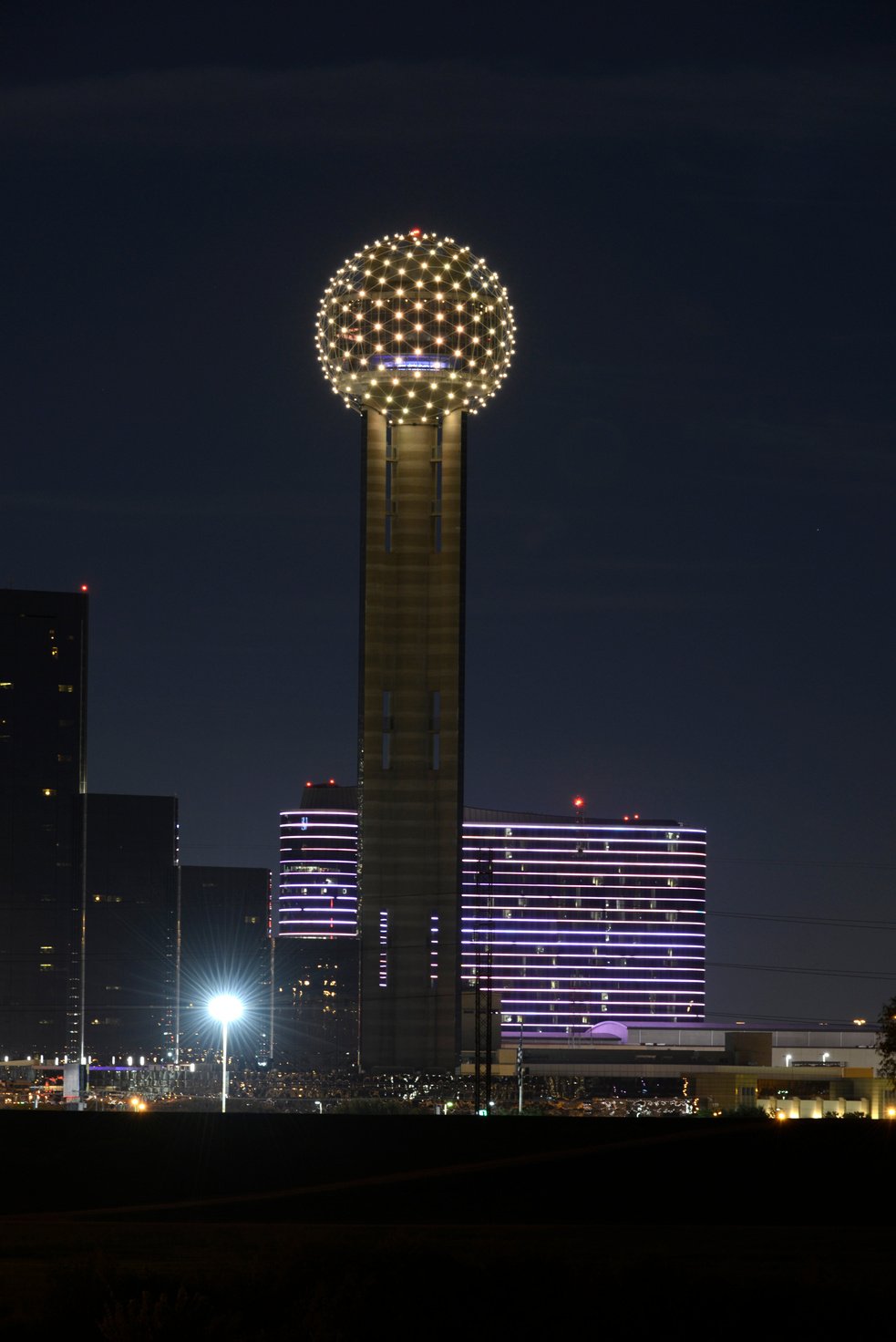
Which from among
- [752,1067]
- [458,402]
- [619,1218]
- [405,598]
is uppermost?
[458,402]

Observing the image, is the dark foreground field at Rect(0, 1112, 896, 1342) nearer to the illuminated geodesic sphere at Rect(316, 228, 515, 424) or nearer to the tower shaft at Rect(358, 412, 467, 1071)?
the tower shaft at Rect(358, 412, 467, 1071)

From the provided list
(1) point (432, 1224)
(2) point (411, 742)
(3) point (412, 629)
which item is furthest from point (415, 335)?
(1) point (432, 1224)

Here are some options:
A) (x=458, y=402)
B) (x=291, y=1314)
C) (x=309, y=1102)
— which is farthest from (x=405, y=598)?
(x=291, y=1314)

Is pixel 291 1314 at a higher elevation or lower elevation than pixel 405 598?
lower

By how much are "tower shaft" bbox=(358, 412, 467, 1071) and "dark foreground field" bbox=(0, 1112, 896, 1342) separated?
223ft

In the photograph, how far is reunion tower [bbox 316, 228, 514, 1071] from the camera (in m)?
121

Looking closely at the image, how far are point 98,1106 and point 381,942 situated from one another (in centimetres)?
2234

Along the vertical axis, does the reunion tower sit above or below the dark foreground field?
above

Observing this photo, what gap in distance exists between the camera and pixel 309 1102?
326 feet

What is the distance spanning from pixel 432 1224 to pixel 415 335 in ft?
274

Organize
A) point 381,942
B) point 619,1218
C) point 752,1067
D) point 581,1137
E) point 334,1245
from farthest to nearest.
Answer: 1. point 752,1067
2. point 381,942
3. point 581,1137
4. point 619,1218
5. point 334,1245

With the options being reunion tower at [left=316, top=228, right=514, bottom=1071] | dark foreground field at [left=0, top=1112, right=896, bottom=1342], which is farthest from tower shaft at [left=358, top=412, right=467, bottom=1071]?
dark foreground field at [left=0, top=1112, right=896, bottom=1342]

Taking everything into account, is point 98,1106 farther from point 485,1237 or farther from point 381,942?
point 485,1237

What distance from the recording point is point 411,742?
397 ft
